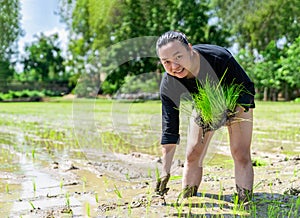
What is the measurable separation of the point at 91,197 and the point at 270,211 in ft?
4.76

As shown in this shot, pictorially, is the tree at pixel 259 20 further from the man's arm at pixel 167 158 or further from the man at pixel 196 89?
the man's arm at pixel 167 158

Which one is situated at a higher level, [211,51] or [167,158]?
[211,51]

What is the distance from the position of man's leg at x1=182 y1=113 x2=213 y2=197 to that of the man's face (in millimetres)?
583

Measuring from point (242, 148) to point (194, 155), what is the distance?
42 cm

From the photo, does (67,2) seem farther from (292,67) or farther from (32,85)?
(292,67)

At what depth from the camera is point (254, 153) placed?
6254 millimetres

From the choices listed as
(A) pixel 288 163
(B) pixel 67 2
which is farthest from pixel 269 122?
(B) pixel 67 2

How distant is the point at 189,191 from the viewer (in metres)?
3.57

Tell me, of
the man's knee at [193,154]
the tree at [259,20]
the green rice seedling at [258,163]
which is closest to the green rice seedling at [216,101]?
the man's knee at [193,154]

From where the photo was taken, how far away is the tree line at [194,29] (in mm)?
24484

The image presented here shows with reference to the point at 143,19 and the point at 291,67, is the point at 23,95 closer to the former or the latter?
the point at 143,19

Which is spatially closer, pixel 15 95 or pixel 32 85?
pixel 15 95

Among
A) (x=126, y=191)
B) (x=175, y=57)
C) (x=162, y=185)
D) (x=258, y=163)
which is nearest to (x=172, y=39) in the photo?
(x=175, y=57)

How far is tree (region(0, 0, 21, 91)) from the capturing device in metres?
24.5
